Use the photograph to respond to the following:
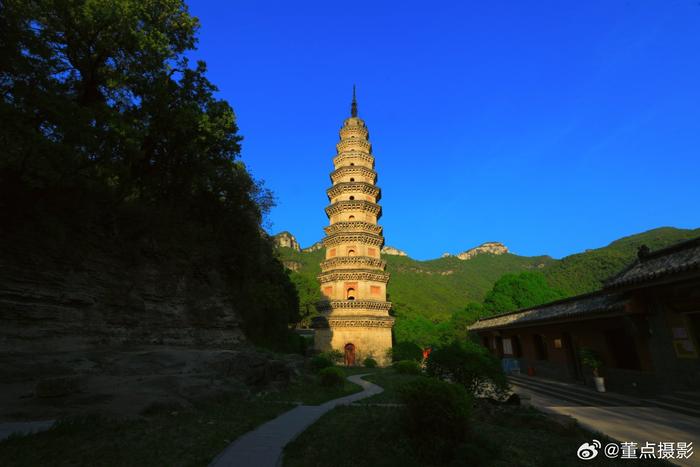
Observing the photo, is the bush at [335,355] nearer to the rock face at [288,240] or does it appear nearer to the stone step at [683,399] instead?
the stone step at [683,399]

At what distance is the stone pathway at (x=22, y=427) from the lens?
615cm

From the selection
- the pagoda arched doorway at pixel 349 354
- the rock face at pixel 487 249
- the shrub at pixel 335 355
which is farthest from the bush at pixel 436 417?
the rock face at pixel 487 249

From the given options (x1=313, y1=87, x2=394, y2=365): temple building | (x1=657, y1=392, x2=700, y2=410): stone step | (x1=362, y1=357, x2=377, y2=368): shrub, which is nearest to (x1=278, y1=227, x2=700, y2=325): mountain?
(x1=313, y1=87, x2=394, y2=365): temple building

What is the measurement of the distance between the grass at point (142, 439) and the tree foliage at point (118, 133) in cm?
719

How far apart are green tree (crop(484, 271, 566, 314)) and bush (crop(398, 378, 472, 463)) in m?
37.2

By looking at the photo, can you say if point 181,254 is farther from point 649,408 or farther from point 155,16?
point 649,408

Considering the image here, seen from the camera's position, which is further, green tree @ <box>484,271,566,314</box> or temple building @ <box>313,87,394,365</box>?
green tree @ <box>484,271,566,314</box>

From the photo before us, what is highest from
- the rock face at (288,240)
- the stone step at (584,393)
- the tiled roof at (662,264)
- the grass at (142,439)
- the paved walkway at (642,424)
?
the rock face at (288,240)

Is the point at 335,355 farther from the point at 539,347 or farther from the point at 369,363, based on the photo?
the point at 539,347

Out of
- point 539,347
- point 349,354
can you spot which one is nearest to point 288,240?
point 349,354

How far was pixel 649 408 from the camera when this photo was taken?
33.3 ft

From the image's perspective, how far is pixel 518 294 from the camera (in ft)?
132

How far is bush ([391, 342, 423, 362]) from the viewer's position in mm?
30922

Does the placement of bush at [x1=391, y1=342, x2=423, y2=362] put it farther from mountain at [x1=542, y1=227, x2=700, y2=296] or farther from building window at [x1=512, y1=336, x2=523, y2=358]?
mountain at [x1=542, y1=227, x2=700, y2=296]
